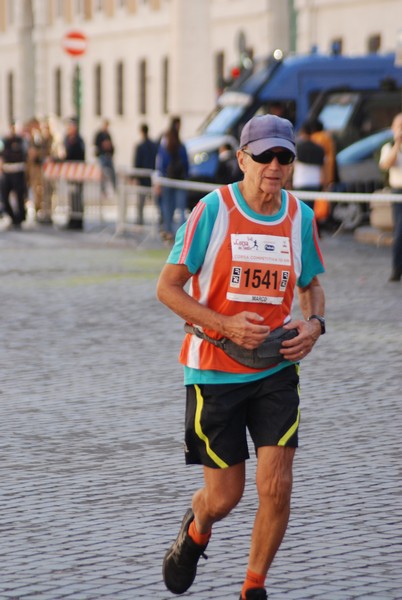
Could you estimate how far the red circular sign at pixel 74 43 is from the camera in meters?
32.9

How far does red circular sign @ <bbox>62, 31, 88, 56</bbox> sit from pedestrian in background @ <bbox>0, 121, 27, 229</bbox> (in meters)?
3.33

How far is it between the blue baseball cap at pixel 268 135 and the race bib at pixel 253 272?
0.92ft

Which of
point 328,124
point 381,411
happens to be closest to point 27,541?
point 381,411

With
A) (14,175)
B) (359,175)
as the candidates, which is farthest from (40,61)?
(359,175)

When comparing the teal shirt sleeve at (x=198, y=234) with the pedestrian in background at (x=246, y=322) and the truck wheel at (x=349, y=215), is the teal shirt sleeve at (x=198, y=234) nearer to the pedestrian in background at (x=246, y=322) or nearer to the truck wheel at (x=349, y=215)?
the pedestrian in background at (x=246, y=322)

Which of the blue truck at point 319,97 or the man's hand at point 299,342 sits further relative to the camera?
the blue truck at point 319,97

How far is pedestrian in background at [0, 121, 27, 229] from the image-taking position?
29875 mm

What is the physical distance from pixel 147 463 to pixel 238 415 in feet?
8.66

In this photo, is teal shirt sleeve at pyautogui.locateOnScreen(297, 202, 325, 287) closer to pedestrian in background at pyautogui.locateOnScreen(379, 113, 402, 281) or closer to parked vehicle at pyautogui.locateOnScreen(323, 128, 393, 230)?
pedestrian in background at pyautogui.locateOnScreen(379, 113, 402, 281)

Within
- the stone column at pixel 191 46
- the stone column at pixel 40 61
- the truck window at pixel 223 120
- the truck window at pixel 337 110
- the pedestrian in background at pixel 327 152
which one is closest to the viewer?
the pedestrian in background at pixel 327 152

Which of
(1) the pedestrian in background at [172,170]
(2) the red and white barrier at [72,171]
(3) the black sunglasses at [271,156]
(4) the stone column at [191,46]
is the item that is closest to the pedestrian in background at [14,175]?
(2) the red and white barrier at [72,171]

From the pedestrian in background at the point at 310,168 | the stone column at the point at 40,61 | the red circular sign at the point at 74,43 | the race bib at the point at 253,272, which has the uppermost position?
the race bib at the point at 253,272

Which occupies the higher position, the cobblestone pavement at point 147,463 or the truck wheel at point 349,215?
the cobblestone pavement at point 147,463

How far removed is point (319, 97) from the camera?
29.2m
